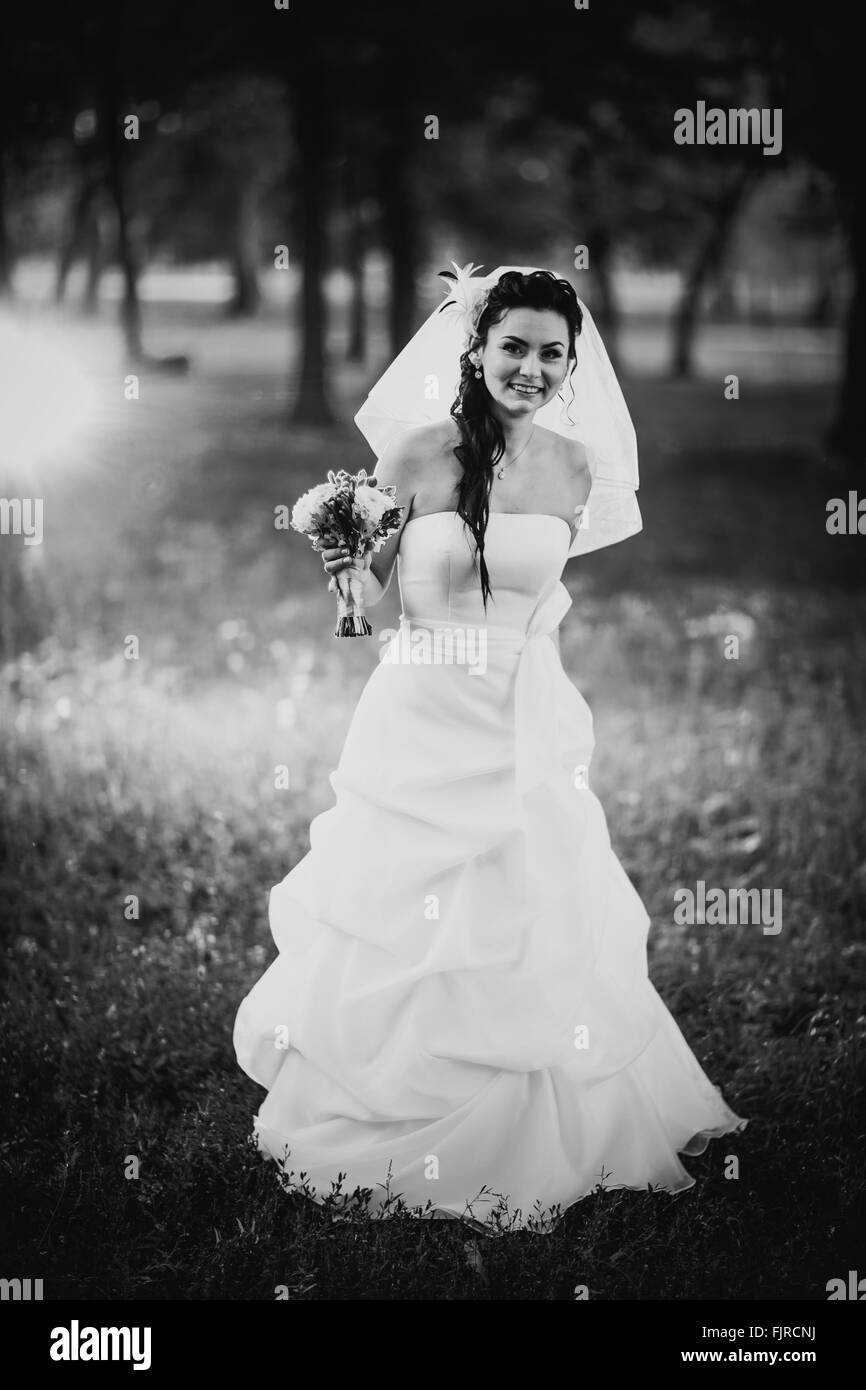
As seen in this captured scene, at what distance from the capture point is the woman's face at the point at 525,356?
3852mm

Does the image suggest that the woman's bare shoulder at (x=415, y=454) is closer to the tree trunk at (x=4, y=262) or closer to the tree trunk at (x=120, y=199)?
the tree trunk at (x=120, y=199)

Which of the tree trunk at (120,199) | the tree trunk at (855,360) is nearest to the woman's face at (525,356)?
the tree trunk at (120,199)

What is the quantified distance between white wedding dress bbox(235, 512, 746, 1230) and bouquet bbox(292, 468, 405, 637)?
0.19m

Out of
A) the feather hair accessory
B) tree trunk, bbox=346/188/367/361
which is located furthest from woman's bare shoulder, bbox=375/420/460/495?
tree trunk, bbox=346/188/367/361

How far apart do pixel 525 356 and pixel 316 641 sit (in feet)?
20.4

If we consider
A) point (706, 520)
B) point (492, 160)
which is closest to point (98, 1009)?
point (706, 520)

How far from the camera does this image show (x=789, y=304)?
7369 cm

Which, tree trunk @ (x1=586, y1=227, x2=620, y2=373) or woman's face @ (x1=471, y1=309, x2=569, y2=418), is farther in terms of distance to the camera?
tree trunk @ (x1=586, y1=227, x2=620, y2=373)

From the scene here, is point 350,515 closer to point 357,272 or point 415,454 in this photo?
point 415,454

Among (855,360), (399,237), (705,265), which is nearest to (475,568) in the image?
(855,360)

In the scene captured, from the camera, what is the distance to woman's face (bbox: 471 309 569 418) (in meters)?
3.85

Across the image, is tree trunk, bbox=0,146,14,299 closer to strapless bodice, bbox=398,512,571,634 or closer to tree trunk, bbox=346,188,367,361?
tree trunk, bbox=346,188,367,361

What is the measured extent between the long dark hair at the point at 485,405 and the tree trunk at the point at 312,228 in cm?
1320
